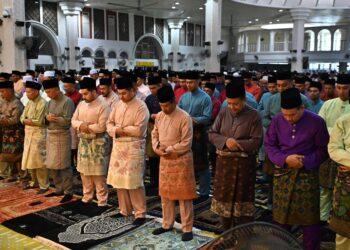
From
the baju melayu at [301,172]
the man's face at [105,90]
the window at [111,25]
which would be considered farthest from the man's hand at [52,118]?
the window at [111,25]

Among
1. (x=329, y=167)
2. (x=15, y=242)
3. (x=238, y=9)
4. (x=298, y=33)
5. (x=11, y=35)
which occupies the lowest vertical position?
(x=15, y=242)

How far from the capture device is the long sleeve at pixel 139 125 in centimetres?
418

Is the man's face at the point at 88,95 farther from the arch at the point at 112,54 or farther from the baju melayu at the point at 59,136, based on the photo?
the arch at the point at 112,54

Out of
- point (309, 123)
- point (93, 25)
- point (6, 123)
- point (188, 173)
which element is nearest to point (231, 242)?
point (309, 123)

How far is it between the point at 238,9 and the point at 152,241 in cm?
1957

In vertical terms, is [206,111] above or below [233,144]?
above

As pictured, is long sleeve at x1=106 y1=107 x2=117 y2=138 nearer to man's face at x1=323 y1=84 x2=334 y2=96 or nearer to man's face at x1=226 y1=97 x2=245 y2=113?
man's face at x1=226 y1=97 x2=245 y2=113

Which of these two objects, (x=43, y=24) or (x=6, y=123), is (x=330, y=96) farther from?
(x=43, y=24)

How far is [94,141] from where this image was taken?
477 cm

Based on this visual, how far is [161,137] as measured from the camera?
391 centimetres

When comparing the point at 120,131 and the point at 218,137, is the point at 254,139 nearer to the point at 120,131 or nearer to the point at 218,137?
the point at 218,137

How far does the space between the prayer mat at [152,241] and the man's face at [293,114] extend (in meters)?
1.51

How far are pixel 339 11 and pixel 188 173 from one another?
21.7m

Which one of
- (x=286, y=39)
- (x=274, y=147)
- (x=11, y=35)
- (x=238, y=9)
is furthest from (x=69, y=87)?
(x=286, y=39)
